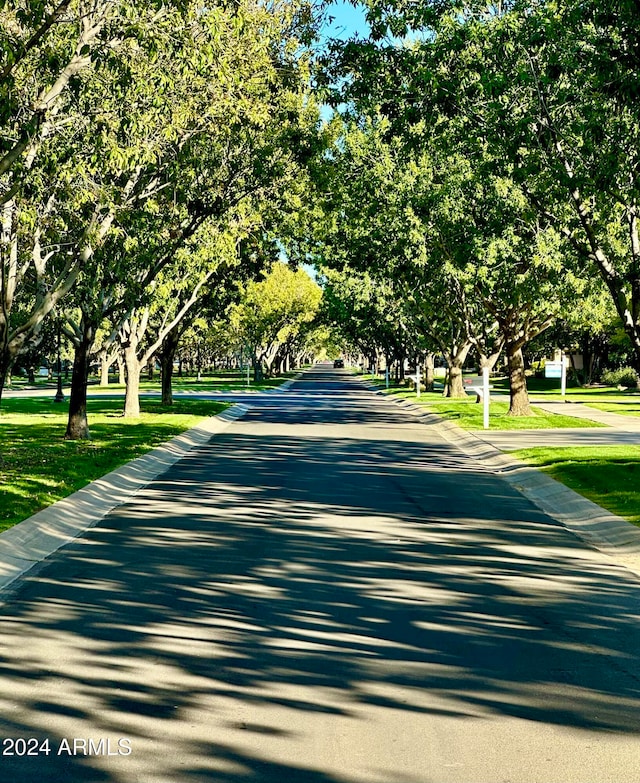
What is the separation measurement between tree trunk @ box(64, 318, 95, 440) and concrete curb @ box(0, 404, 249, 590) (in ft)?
10.8

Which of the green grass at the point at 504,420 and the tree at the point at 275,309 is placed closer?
the green grass at the point at 504,420

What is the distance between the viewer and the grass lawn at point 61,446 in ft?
52.8

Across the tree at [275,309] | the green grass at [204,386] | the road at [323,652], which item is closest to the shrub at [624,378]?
the green grass at [204,386]

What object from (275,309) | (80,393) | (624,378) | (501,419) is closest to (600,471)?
(80,393)

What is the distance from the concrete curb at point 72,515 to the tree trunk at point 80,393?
10.8 ft

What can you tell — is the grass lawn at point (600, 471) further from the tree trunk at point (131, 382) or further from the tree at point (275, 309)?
the tree at point (275, 309)

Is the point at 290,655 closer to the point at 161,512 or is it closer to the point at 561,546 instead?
the point at 561,546

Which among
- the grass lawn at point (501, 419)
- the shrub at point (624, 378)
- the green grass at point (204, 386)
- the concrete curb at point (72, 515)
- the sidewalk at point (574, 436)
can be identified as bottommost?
the green grass at point (204, 386)

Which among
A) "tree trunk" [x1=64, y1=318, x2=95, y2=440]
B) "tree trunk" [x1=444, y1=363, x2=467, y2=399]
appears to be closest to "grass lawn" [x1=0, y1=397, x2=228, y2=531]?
"tree trunk" [x1=64, y1=318, x2=95, y2=440]

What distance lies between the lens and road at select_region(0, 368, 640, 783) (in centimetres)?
557

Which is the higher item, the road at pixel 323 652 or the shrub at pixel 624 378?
the shrub at pixel 624 378

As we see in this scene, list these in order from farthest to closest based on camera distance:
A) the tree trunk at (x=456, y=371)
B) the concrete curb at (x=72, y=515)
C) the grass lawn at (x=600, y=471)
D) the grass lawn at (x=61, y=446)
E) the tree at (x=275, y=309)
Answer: the tree at (x=275, y=309) < the tree trunk at (x=456, y=371) < the grass lawn at (x=61, y=446) < the grass lawn at (x=600, y=471) < the concrete curb at (x=72, y=515)

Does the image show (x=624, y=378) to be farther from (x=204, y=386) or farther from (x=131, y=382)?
(x=131, y=382)

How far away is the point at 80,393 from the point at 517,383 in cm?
1498
